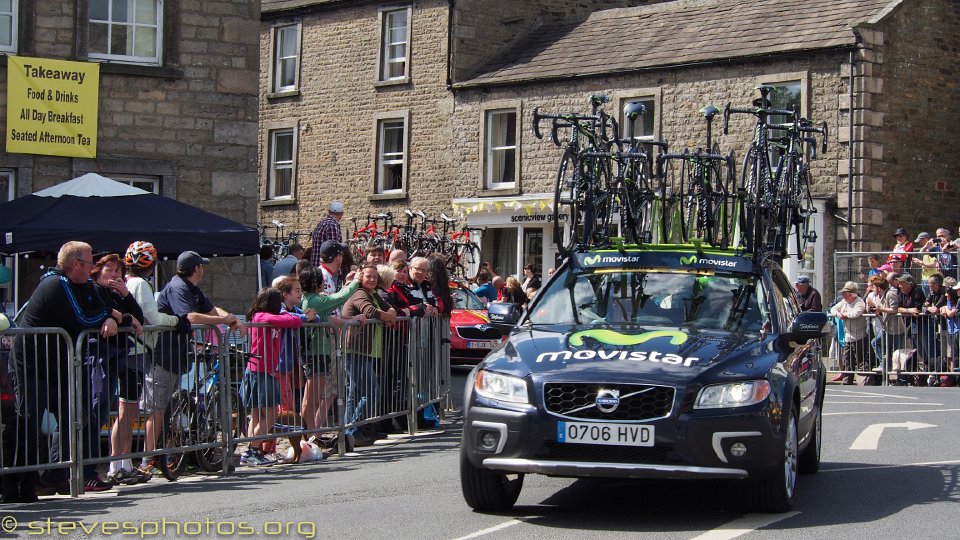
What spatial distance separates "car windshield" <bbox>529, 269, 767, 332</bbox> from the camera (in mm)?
9742

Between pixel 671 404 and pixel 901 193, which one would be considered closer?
pixel 671 404

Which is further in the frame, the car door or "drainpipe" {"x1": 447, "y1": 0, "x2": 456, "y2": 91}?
"drainpipe" {"x1": 447, "y1": 0, "x2": 456, "y2": 91}

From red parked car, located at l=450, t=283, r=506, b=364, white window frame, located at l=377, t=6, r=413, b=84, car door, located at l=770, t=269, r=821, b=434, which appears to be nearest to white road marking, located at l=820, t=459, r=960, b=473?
car door, located at l=770, t=269, r=821, b=434

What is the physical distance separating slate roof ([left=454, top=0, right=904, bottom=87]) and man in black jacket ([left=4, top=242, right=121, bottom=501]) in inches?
873

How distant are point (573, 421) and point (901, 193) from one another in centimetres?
2418

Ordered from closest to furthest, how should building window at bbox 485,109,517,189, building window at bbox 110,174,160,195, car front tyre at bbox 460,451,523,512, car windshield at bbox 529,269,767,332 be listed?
car front tyre at bbox 460,451,523,512
car windshield at bbox 529,269,767,332
building window at bbox 110,174,160,195
building window at bbox 485,109,517,189

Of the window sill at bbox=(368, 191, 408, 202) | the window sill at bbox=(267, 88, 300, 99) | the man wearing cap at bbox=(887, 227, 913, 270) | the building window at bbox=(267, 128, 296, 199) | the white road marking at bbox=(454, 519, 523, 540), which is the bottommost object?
the white road marking at bbox=(454, 519, 523, 540)

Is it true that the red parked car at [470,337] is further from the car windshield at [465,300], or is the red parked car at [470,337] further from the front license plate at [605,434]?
the front license plate at [605,434]

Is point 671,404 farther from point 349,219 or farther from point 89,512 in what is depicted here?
point 349,219

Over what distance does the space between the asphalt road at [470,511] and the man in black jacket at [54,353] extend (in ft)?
1.02

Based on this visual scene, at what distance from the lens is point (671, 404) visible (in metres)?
8.42

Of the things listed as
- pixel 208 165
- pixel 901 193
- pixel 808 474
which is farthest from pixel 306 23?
pixel 808 474

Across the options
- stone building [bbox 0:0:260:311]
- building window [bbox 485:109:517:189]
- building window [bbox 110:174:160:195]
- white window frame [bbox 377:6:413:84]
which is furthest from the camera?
white window frame [bbox 377:6:413:84]

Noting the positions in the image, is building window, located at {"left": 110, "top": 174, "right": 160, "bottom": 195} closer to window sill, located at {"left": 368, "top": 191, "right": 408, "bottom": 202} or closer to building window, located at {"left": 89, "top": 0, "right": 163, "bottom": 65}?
building window, located at {"left": 89, "top": 0, "right": 163, "bottom": 65}
